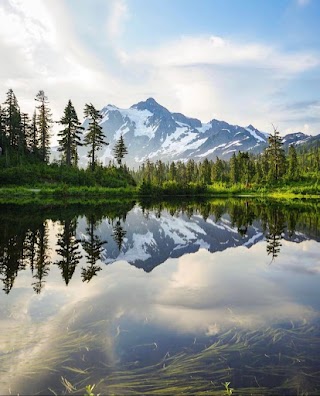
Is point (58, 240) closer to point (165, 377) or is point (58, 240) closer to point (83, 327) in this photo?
point (83, 327)

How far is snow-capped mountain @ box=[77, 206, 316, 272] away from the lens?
1598cm

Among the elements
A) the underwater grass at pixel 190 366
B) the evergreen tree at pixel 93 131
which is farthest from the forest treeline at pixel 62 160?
the underwater grass at pixel 190 366

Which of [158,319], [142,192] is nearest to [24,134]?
[142,192]

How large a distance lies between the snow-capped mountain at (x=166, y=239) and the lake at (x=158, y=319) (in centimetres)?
22

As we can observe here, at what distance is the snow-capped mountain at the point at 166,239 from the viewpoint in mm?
15984

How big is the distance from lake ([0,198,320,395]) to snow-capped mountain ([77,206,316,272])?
0.72 feet

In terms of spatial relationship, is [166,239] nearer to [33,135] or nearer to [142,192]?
[142,192]

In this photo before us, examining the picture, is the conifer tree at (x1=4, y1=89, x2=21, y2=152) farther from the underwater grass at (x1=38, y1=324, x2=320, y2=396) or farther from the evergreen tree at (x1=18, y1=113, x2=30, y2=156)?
the underwater grass at (x1=38, y1=324, x2=320, y2=396)

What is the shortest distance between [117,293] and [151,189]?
2432 inches

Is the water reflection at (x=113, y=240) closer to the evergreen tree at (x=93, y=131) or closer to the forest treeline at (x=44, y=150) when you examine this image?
the forest treeline at (x=44, y=150)

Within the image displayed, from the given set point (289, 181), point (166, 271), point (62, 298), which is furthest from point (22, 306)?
point (289, 181)

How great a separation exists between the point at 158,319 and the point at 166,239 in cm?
1244

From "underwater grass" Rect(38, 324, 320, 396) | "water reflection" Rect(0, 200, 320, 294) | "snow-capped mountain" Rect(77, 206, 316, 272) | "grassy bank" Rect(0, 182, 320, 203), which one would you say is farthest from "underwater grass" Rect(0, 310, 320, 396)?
"grassy bank" Rect(0, 182, 320, 203)

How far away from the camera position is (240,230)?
945 inches
